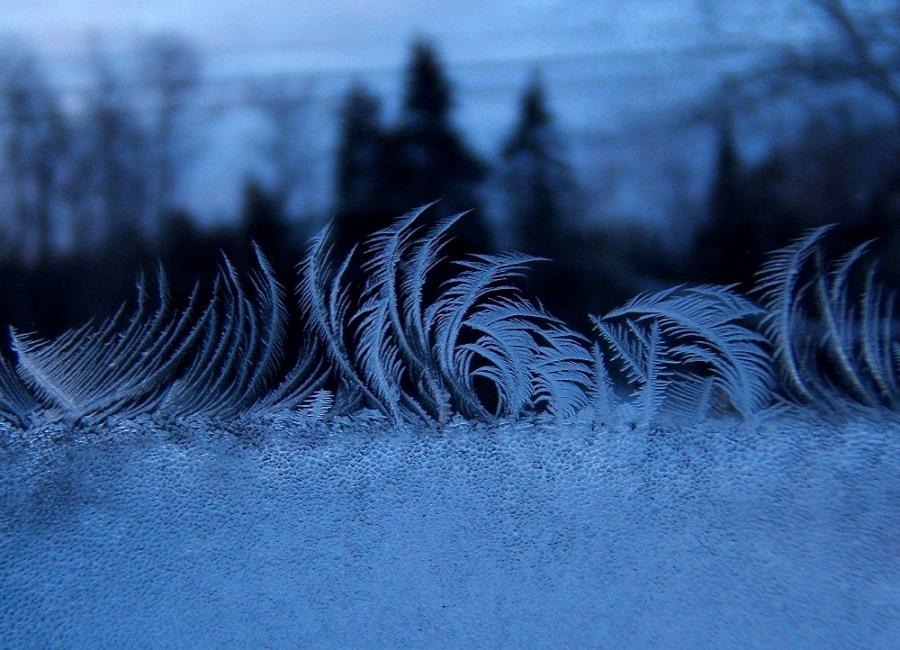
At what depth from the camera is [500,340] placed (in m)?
1.73

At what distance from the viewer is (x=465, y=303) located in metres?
1.71

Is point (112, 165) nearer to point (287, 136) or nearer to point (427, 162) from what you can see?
point (287, 136)

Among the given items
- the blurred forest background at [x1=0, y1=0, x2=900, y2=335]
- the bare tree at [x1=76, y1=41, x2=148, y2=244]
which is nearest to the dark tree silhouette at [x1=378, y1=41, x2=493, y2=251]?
the blurred forest background at [x1=0, y1=0, x2=900, y2=335]

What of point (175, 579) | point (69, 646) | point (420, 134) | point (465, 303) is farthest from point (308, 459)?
point (420, 134)

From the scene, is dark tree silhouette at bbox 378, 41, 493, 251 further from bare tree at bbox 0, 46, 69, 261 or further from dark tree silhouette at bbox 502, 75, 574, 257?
bare tree at bbox 0, 46, 69, 261

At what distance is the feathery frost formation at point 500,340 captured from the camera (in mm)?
1699

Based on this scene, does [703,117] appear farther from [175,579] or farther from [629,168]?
[175,579]

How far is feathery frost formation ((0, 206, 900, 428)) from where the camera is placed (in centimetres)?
170

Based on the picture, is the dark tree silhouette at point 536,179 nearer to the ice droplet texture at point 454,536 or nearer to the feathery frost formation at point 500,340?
the feathery frost formation at point 500,340

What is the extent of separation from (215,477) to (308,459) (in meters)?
0.21

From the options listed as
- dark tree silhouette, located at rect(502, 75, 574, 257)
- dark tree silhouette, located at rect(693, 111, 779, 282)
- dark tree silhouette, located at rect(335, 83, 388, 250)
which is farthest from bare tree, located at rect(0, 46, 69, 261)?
dark tree silhouette, located at rect(693, 111, 779, 282)

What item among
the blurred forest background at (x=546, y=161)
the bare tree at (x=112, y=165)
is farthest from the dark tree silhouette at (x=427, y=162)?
the bare tree at (x=112, y=165)

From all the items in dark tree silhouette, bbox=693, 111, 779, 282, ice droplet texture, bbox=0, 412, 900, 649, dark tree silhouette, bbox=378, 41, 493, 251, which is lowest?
ice droplet texture, bbox=0, 412, 900, 649

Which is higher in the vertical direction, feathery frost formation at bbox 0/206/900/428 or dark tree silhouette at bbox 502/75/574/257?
dark tree silhouette at bbox 502/75/574/257
